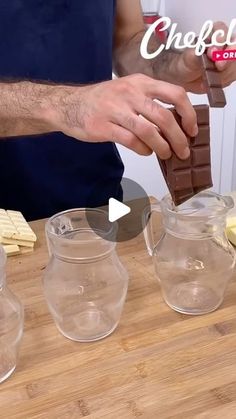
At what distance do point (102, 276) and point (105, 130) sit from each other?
18cm

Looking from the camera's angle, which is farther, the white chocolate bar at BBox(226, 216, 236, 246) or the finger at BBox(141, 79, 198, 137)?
the white chocolate bar at BBox(226, 216, 236, 246)

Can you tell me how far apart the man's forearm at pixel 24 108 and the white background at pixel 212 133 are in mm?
961

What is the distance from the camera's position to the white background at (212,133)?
181 cm

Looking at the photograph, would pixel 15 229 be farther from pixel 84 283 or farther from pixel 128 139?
pixel 128 139

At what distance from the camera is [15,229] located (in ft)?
2.97

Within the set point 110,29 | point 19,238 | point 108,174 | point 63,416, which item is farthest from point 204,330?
point 110,29

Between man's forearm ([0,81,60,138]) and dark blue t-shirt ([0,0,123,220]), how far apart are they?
201 millimetres

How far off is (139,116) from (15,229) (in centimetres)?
34

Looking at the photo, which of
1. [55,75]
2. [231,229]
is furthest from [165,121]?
[55,75]

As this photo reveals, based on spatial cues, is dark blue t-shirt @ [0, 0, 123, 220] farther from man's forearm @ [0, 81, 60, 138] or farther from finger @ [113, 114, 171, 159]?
finger @ [113, 114, 171, 159]

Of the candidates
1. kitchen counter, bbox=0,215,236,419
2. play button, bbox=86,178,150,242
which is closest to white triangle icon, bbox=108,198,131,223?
play button, bbox=86,178,150,242

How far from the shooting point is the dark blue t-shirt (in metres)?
1.05

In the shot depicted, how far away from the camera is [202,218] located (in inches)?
28.6

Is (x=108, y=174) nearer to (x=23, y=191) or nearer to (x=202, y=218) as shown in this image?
(x=23, y=191)
